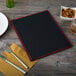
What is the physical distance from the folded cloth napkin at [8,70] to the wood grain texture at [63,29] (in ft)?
0.23

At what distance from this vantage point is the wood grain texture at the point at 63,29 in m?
0.87

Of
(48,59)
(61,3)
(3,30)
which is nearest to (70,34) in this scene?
(48,59)

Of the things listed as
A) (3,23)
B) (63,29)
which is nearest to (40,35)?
(63,29)

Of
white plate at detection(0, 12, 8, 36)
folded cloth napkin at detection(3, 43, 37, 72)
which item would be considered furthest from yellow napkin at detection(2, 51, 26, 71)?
white plate at detection(0, 12, 8, 36)

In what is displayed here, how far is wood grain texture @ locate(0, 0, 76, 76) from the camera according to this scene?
867 mm

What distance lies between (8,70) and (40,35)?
1.06 feet

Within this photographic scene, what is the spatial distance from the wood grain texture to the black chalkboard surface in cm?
4

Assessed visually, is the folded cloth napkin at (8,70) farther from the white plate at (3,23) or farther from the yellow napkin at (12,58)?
the white plate at (3,23)

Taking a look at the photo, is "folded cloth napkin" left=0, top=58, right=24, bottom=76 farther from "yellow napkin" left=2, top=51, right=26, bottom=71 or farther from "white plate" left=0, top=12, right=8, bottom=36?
"white plate" left=0, top=12, right=8, bottom=36

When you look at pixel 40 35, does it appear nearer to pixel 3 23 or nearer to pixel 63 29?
pixel 63 29

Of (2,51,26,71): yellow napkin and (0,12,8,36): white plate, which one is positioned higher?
(0,12,8,36): white plate

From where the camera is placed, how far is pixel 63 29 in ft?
3.48

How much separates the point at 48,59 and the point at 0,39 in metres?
0.37

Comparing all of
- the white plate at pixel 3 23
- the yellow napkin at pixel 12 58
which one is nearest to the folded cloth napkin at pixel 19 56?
the yellow napkin at pixel 12 58
